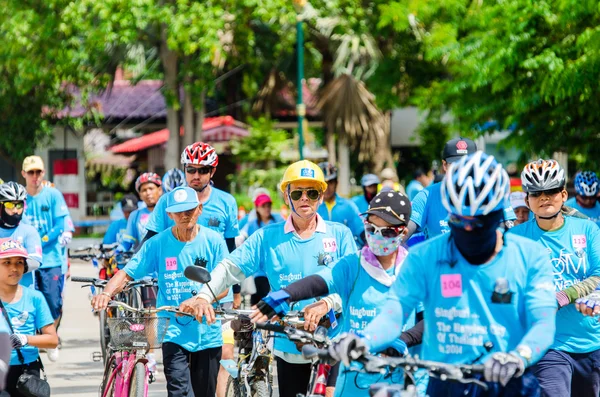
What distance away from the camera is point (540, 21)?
14148mm

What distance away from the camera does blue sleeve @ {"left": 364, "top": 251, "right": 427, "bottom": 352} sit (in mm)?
5270

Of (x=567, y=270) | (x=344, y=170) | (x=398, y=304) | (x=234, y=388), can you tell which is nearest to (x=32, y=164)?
(x=234, y=388)

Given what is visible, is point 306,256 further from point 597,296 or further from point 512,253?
point 512,253

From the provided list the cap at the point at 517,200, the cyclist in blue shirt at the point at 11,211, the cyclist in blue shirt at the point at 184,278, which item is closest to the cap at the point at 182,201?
the cyclist in blue shirt at the point at 184,278

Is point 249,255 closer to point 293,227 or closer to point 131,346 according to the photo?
point 293,227

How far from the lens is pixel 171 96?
29672mm

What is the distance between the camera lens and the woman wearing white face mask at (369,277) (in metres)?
6.23

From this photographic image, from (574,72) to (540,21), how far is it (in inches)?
58.2

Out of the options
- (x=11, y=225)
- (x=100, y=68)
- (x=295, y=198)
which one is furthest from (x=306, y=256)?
(x=100, y=68)

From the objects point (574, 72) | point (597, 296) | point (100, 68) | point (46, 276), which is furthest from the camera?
point (100, 68)

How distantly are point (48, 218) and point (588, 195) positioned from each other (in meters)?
6.15

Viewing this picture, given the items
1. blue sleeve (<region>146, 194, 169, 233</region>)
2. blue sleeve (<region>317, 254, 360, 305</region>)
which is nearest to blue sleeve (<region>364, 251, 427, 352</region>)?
blue sleeve (<region>317, 254, 360, 305</region>)

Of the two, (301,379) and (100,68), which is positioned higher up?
(100,68)

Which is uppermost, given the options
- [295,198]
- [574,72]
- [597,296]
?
[574,72]
